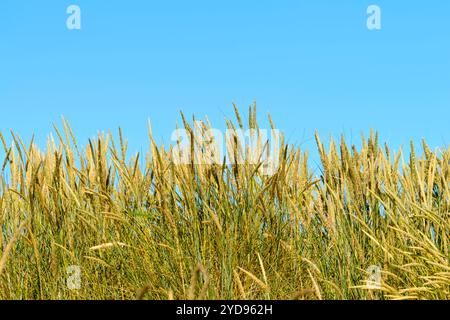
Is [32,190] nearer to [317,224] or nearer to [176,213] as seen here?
[176,213]

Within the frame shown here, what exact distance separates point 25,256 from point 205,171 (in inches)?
39.3

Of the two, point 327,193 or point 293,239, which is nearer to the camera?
point 293,239

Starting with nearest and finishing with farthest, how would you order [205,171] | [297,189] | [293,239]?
[205,171] → [293,239] → [297,189]

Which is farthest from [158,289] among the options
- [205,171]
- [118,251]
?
[205,171]

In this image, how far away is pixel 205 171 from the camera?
111 inches

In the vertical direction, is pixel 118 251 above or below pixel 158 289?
above

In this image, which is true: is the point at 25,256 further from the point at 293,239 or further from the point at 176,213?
the point at 293,239
